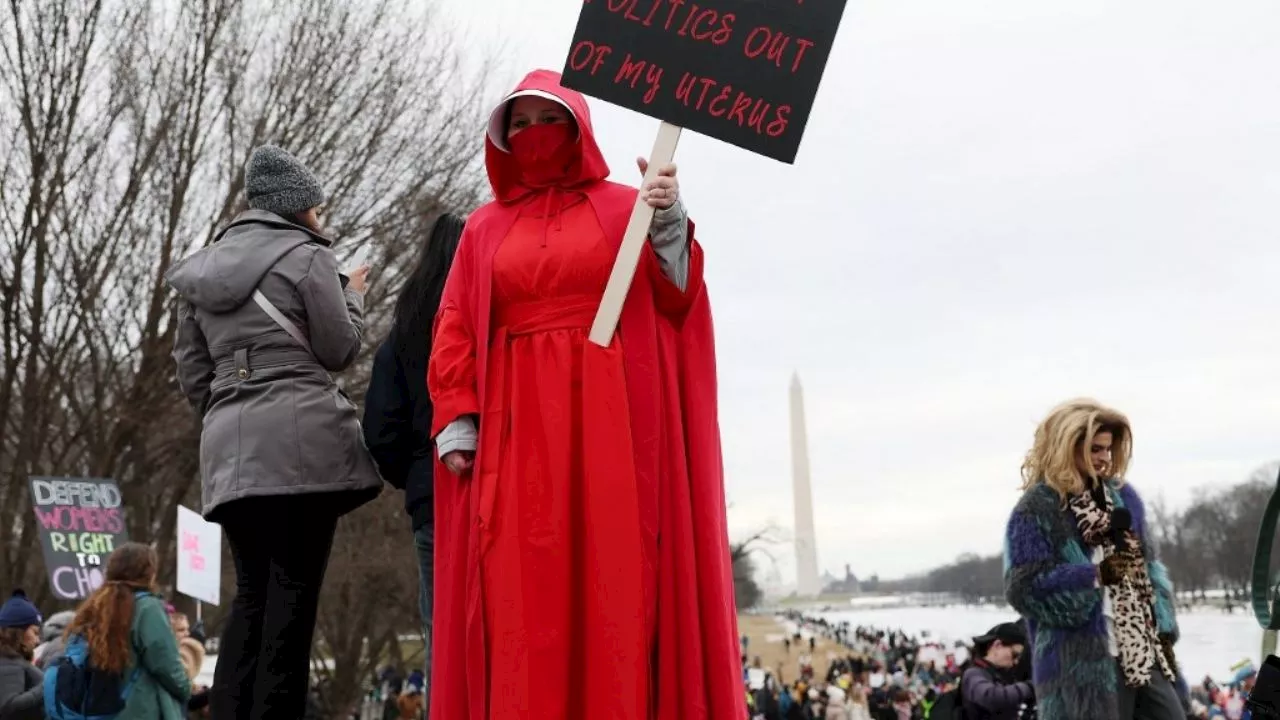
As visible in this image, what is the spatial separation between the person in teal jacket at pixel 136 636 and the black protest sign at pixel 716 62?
3.68 metres

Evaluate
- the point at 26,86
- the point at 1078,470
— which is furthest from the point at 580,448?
the point at 26,86

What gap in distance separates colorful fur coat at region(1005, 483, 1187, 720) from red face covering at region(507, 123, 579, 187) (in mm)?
3284

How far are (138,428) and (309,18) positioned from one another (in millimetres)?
5451

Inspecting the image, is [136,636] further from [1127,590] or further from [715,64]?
[1127,590]

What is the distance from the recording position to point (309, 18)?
17828 mm

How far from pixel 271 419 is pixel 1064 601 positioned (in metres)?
3.71

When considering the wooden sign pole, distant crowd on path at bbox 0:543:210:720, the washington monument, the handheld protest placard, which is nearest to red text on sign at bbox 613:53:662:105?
the handheld protest placard

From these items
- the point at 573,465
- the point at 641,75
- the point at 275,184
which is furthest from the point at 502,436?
the point at 275,184

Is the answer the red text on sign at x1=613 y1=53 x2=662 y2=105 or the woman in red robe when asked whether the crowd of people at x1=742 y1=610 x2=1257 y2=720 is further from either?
the red text on sign at x1=613 y1=53 x2=662 y2=105

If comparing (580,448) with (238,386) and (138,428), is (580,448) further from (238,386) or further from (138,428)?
(138,428)

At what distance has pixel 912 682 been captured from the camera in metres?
40.5

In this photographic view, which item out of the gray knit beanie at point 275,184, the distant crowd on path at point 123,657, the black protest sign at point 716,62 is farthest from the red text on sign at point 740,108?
the distant crowd on path at point 123,657

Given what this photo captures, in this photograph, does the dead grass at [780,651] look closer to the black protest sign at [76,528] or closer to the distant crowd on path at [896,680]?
the distant crowd on path at [896,680]

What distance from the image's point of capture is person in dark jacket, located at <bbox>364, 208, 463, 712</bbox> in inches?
201
